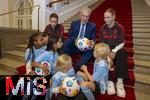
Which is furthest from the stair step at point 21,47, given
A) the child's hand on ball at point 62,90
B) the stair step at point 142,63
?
the child's hand on ball at point 62,90

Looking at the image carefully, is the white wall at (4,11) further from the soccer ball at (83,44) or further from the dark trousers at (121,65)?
the dark trousers at (121,65)

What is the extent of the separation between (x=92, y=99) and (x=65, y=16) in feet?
15.3

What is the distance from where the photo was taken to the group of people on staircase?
2826mm

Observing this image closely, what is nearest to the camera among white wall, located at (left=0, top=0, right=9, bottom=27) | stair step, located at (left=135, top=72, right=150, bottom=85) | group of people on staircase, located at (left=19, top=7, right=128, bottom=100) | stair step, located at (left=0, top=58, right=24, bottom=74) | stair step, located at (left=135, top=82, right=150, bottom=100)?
group of people on staircase, located at (left=19, top=7, right=128, bottom=100)

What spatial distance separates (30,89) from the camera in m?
3.00

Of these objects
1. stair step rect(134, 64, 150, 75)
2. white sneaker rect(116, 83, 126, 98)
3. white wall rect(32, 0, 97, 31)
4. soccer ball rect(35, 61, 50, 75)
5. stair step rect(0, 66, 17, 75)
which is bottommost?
stair step rect(0, 66, 17, 75)

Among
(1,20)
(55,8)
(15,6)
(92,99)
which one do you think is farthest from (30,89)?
(15,6)

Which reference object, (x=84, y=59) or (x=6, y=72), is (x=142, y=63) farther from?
(x=6, y=72)

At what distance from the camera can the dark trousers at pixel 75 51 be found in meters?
3.65

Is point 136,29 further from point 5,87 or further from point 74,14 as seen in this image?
point 5,87

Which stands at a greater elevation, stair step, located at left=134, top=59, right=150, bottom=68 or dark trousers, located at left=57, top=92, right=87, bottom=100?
stair step, located at left=134, top=59, right=150, bottom=68

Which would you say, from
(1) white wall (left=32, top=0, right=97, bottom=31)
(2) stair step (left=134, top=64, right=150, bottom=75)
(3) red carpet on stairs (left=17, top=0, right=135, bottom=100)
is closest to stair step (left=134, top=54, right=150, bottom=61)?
(3) red carpet on stairs (left=17, top=0, right=135, bottom=100)

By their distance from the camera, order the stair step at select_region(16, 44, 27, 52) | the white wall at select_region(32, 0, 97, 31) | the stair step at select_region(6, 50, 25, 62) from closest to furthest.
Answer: the stair step at select_region(6, 50, 25, 62)
the stair step at select_region(16, 44, 27, 52)
the white wall at select_region(32, 0, 97, 31)

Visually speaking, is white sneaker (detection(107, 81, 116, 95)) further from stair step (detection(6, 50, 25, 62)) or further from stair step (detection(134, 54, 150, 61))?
stair step (detection(6, 50, 25, 62))
